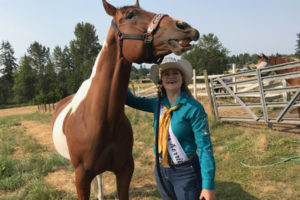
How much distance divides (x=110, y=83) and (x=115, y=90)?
8cm

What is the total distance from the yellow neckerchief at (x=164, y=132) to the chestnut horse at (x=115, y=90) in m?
0.42

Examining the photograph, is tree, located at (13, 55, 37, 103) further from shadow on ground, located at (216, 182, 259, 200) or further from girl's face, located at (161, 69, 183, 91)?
girl's face, located at (161, 69, 183, 91)

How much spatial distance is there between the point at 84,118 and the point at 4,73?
72755mm

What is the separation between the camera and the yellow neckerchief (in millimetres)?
1672

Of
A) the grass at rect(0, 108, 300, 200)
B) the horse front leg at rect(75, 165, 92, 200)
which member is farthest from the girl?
the grass at rect(0, 108, 300, 200)

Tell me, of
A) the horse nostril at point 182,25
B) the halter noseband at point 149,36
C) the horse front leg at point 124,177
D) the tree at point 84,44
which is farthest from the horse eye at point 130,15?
the tree at point 84,44

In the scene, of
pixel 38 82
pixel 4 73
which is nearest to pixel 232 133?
pixel 38 82

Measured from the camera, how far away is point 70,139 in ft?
6.71

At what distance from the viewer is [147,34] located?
147cm

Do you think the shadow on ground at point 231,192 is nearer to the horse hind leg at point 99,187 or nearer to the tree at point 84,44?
the horse hind leg at point 99,187

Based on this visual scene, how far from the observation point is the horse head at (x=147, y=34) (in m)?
1.35

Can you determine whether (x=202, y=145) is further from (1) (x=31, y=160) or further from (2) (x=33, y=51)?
(2) (x=33, y=51)

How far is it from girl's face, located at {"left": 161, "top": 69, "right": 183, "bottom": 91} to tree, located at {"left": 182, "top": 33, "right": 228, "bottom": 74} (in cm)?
3729

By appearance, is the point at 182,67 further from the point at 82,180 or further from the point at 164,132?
the point at 82,180
